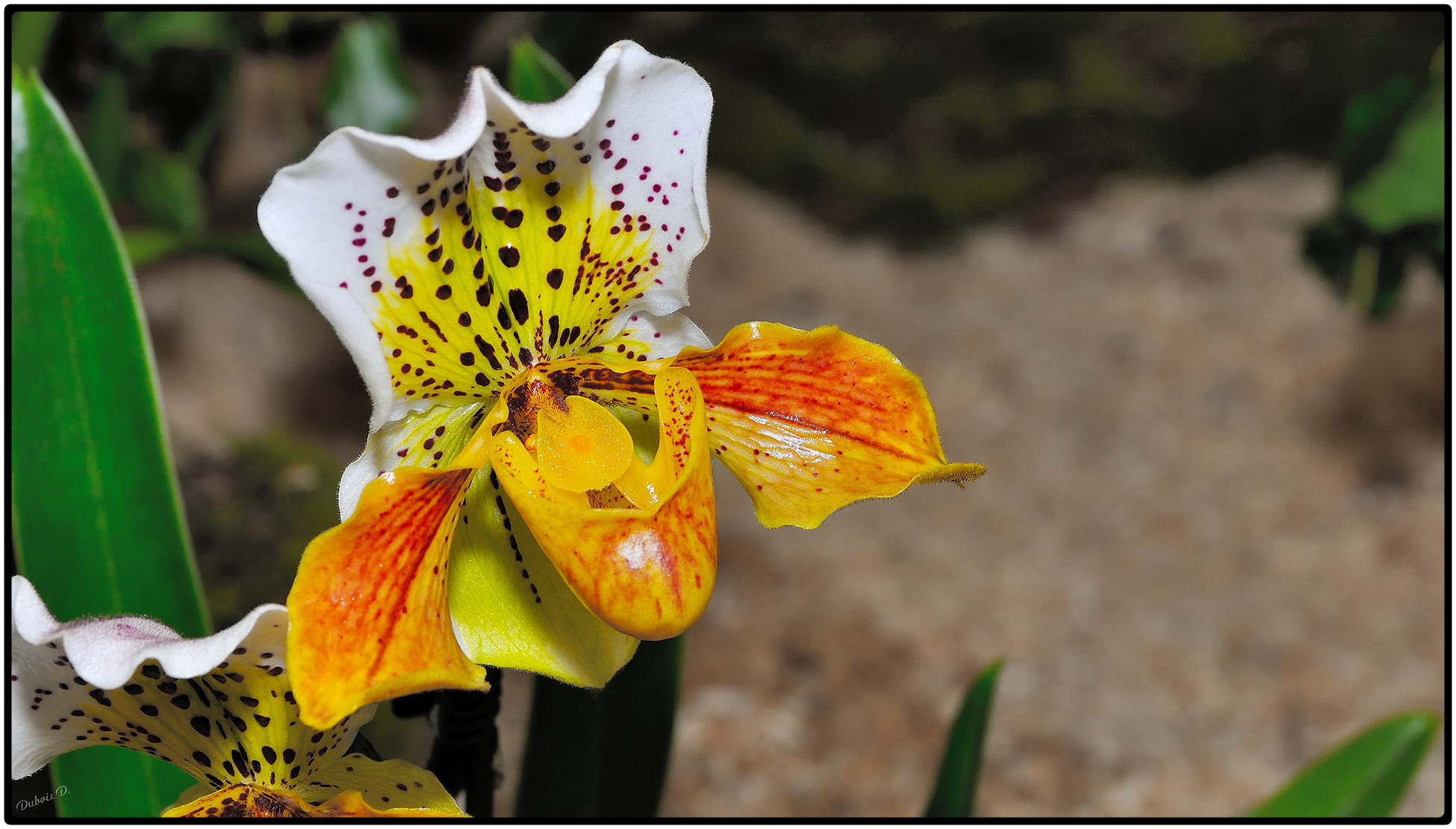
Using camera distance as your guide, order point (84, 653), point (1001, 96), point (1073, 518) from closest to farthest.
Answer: point (84, 653) < point (1073, 518) < point (1001, 96)

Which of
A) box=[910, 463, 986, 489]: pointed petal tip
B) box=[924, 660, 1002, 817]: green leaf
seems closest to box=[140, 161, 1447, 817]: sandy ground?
box=[924, 660, 1002, 817]: green leaf

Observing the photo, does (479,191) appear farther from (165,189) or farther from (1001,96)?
(1001,96)

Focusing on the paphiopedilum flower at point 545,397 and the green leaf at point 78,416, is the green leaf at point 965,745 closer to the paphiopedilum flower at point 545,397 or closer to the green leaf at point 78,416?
the paphiopedilum flower at point 545,397

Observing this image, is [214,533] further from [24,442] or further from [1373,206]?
[1373,206]

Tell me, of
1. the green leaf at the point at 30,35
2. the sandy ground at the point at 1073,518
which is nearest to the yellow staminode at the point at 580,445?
the green leaf at the point at 30,35

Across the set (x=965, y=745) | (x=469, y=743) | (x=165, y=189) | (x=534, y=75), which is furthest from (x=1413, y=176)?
(x=165, y=189)

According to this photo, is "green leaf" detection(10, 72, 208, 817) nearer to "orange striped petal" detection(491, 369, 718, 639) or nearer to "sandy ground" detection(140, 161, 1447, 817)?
"orange striped petal" detection(491, 369, 718, 639)
